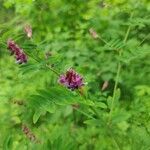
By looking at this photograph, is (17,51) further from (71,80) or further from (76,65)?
(76,65)

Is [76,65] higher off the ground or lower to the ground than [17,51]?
lower

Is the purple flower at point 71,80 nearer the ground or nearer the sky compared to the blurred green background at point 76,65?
nearer the sky

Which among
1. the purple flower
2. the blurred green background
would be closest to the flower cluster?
the purple flower

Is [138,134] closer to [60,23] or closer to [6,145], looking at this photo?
[6,145]

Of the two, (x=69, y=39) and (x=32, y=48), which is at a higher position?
(x=32, y=48)

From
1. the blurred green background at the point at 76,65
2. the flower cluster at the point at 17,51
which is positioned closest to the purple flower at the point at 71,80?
the flower cluster at the point at 17,51

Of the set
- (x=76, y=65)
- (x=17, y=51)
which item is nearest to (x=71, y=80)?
(x=17, y=51)

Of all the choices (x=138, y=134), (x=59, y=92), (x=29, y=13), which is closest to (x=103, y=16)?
(x=29, y=13)

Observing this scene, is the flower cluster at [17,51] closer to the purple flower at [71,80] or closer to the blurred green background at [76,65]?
the purple flower at [71,80]
